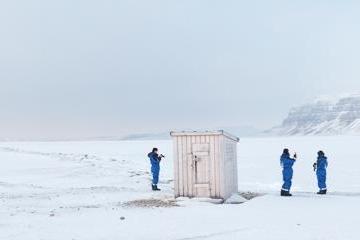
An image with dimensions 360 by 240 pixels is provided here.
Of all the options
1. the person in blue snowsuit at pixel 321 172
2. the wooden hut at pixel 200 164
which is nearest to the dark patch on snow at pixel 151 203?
the wooden hut at pixel 200 164

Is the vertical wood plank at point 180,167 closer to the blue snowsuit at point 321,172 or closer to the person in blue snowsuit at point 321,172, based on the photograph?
the person in blue snowsuit at point 321,172

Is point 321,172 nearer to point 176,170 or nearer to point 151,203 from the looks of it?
point 176,170

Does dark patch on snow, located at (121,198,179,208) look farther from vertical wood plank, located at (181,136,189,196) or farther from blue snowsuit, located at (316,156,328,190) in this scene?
blue snowsuit, located at (316,156,328,190)

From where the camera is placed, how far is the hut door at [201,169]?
722 inches

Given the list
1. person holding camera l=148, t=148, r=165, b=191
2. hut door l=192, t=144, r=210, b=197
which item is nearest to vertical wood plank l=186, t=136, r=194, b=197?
hut door l=192, t=144, r=210, b=197

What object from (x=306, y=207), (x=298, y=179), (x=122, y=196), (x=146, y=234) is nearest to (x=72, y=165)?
(x=298, y=179)

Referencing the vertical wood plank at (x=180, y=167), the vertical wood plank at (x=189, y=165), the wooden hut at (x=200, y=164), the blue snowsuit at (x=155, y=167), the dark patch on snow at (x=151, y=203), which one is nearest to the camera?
the dark patch on snow at (x=151, y=203)

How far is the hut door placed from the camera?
1834 cm

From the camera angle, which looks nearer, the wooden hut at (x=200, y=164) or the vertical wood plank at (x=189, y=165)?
the wooden hut at (x=200, y=164)

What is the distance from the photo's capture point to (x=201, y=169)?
18438 millimetres

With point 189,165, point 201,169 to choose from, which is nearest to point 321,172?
point 201,169

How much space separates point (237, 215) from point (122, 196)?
21.7ft

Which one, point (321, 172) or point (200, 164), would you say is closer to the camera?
point (200, 164)

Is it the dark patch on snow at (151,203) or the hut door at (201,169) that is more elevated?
the hut door at (201,169)
